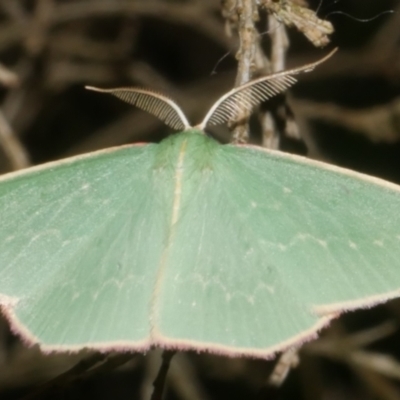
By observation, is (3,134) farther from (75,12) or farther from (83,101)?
(83,101)

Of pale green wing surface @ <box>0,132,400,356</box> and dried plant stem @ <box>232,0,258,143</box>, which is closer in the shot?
pale green wing surface @ <box>0,132,400,356</box>

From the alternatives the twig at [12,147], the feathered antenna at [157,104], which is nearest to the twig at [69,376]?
the feathered antenna at [157,104]

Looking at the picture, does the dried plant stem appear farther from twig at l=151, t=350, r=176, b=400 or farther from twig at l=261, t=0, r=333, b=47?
twig at l=151, t=350, r=176, b=400

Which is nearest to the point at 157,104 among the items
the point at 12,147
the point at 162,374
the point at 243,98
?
the point at 243,98

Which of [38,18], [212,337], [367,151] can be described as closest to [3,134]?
[38,18]

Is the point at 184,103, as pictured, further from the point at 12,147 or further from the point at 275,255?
the point at 275,255

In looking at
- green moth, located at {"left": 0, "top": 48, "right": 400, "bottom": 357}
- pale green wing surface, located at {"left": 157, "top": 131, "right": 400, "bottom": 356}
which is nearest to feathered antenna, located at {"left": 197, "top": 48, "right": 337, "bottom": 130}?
green moth, located at {"left": 0, "top": 48, "right": 400, "bottom": 357}

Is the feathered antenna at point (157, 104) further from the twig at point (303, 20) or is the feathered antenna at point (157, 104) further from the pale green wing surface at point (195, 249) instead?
the twig at point (303, 20)
